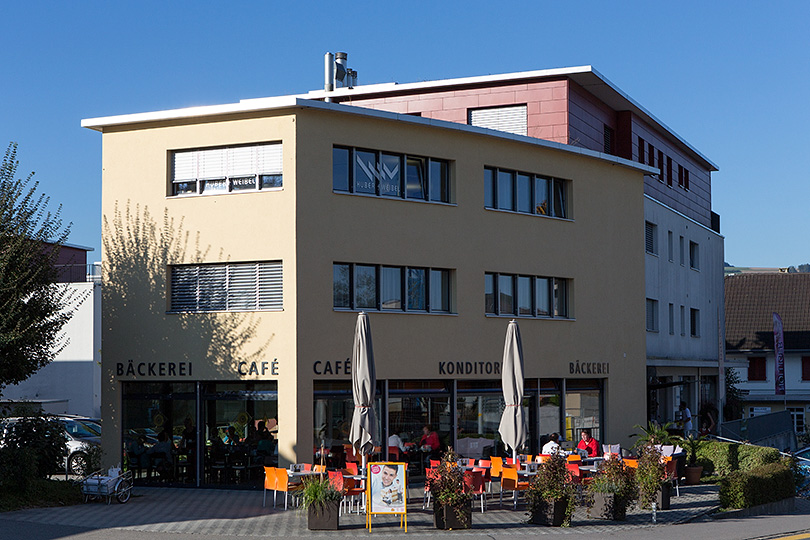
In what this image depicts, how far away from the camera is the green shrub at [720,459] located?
24.9 metres

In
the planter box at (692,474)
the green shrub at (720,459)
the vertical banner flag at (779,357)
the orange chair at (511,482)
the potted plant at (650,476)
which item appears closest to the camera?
the potted plant at (650,476)

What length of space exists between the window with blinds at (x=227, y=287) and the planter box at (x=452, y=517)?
22.3 feet

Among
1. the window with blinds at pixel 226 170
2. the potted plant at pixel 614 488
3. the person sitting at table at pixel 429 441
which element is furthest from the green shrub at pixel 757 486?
the window with blinds at pixel 226 170

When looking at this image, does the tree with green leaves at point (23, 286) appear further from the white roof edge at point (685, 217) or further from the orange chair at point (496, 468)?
the white roof edge at point (685, 217)

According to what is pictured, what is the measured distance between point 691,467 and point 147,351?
1281 centimetres

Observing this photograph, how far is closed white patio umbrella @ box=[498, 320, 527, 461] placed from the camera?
18.9 metres

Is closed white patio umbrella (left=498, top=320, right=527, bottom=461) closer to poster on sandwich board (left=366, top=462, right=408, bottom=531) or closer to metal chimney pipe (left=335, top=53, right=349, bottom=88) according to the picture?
poster on sandwich board (left=366, top=462, right=408, bottom=531)

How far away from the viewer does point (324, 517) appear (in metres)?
15.8

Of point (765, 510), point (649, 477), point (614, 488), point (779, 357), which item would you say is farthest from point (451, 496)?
point (779, 357)

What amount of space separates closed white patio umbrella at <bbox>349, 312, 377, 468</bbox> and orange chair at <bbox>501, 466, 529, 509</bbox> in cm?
264

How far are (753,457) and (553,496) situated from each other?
34.3ft

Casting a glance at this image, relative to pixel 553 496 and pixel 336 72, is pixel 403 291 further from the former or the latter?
pixel 336 72

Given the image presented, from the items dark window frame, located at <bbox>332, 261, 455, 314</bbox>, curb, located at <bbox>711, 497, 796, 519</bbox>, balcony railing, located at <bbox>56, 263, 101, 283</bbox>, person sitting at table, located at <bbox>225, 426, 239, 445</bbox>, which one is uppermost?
balcony railing, located at <bbox>56, 263, 101, 283</bbox>

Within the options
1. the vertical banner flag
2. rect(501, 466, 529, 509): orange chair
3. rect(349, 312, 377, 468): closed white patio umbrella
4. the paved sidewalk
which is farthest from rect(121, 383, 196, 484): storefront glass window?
the vertical banner flag
